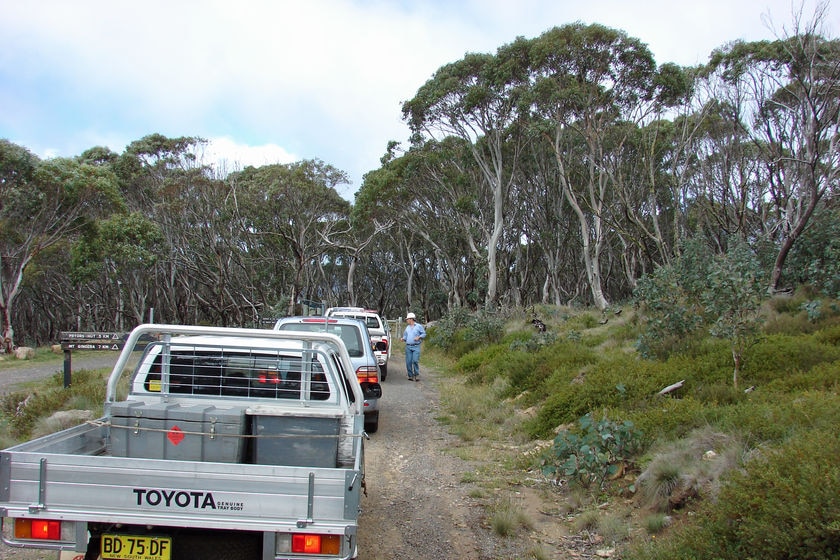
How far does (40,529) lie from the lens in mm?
3451

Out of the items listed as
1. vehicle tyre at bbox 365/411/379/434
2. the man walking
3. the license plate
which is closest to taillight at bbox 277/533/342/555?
the license plate

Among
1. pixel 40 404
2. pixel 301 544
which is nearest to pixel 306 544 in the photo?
pixel 301 544

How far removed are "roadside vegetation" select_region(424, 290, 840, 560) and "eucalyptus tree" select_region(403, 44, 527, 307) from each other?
14.8 m

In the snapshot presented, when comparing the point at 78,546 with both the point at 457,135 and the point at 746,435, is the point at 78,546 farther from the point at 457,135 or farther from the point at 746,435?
the point at 457,135

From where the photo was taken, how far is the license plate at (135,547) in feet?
11.5

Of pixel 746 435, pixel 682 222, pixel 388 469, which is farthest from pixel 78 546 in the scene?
pixel 682 222

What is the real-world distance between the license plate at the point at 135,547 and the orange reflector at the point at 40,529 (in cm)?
25

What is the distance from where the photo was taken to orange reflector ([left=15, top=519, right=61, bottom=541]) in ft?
11.3

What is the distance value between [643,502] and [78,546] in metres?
4.64

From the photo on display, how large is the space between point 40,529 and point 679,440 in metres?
5.65

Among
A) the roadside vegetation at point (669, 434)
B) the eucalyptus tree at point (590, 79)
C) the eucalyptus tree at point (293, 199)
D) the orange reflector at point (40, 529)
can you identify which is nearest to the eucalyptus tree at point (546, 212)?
the eucalyptus tree at point (590, 79)

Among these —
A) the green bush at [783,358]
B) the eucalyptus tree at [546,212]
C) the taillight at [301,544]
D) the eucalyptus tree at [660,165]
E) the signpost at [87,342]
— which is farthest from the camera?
the eucalyptus tree at [546,212]

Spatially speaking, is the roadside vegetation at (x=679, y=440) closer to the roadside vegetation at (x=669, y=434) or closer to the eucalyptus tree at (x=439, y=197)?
the roadside vegetation at (x=669, y=434)

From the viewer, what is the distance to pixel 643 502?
573 centimetres
